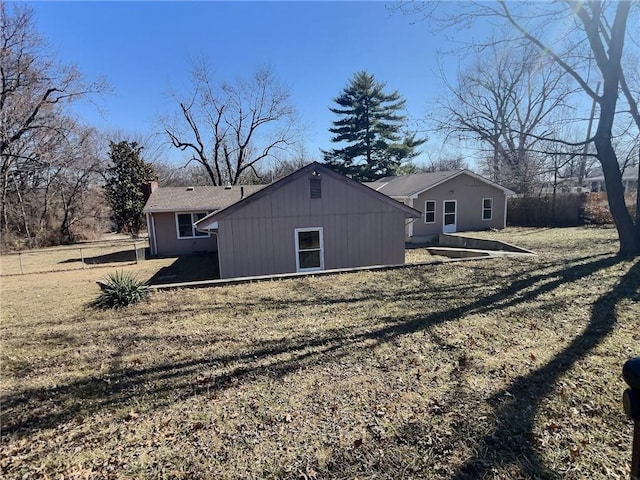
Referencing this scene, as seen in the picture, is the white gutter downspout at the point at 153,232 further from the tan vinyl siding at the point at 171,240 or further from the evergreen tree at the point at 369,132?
the evergreen tree at the point at 369,132

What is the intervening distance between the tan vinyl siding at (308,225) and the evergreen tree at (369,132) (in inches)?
932

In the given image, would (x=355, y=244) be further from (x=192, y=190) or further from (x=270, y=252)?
(x=192, y=190)

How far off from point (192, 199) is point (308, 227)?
9.21 metres

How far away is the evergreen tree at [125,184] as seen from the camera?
25.9 metres

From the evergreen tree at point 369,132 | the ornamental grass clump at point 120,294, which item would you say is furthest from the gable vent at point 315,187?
the evergreen tree at point 369,132

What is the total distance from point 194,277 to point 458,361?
9.16 m

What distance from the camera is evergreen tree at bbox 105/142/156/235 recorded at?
25.9 metres

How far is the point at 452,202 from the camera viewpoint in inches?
819

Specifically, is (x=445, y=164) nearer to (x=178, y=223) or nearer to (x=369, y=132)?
(x=369, y=132)

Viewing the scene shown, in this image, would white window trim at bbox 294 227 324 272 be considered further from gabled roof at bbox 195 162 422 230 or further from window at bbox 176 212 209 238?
window at bbox 176 212 209 238

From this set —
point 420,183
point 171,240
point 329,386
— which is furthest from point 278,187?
point 420,183

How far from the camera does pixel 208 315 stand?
20.3 ft

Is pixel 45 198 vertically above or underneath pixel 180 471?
above

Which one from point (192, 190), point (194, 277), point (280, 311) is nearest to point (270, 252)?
point (194, 277)
